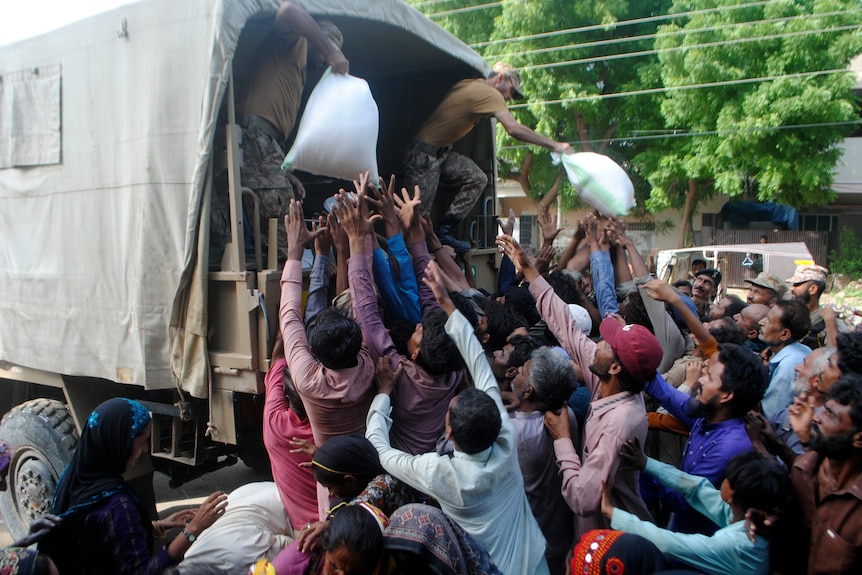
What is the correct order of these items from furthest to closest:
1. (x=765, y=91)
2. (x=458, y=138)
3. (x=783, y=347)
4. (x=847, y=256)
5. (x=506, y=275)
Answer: (x=847, y=256) → (x=765, y=91) → (x=506, y=275) → (x=458, y=138) → (x=783, y=347)

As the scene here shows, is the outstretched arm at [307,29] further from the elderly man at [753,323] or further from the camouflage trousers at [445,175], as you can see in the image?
the elderly man at [753,323]

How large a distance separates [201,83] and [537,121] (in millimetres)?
11557

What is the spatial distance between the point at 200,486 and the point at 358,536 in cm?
412

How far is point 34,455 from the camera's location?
3.68 meters

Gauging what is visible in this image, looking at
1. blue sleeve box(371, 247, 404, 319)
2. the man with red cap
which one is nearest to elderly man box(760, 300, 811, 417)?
the man with red cap

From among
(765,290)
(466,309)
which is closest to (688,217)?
(765,290)

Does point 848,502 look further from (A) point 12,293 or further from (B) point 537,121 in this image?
(B) point 537,121

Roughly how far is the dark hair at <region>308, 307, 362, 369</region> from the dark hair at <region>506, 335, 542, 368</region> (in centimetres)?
81

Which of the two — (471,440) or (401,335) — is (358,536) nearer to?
(471,440)

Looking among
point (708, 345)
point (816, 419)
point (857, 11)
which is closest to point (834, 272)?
point (857, 11)

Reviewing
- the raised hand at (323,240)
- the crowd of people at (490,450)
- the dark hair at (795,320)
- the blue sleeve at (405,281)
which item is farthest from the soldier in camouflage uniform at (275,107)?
the dark hair at (795,320)

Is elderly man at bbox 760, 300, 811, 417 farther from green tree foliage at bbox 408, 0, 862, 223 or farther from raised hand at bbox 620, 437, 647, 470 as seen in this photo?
green tree foliage at bbox 408, 0, 862, 223

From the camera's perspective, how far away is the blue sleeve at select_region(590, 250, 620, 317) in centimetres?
343

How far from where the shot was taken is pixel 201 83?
2.90m
